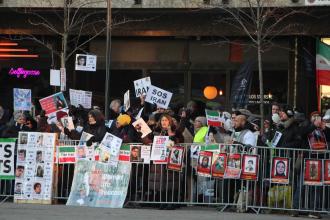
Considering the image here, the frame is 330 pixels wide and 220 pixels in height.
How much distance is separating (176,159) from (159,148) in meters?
0.38

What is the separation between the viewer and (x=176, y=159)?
12367 millimetres

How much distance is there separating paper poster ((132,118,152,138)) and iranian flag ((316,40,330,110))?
7.09 m

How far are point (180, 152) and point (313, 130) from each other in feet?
7.88

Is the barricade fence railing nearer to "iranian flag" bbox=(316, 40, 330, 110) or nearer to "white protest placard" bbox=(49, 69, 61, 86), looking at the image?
"white protest placard" bbox=(49, 69, 61, 86)

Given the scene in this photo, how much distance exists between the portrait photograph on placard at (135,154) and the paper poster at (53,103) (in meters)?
2.21

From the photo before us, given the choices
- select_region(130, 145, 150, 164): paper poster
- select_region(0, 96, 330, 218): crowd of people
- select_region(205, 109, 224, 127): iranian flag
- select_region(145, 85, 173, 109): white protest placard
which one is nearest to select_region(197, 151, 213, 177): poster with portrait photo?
select_region(0, 96, 330, 218): crowd of people

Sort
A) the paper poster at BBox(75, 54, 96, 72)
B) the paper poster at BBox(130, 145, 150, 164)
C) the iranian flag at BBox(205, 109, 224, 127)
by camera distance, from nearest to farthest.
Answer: the paper poster at BBox(130, 145, 150, 164) < the iranian flag at BBox(205, 109, 224, 127) < the paper poster at BBox(75, 54, 96, 72)

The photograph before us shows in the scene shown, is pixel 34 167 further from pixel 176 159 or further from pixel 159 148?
pixel 176 159

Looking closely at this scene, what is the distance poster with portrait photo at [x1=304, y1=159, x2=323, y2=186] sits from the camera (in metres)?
11.9

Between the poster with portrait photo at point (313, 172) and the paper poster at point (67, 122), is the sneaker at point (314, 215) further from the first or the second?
the paper poster at point (67, 122)

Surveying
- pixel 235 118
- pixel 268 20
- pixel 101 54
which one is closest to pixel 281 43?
pixel 268 20

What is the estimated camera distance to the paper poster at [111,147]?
12.4m

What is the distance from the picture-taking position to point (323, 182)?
11.9 metres

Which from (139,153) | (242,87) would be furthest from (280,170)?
(242,87)
